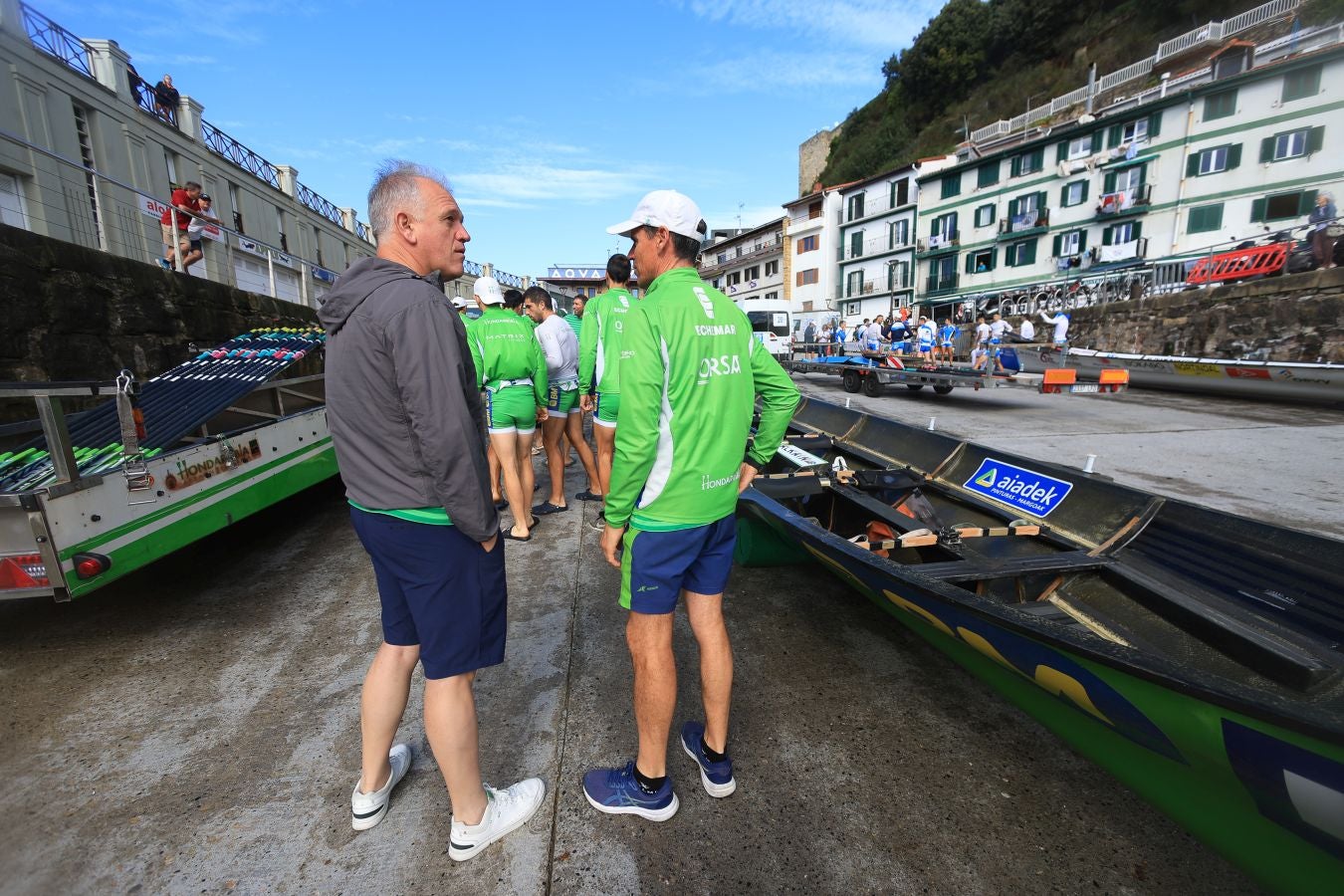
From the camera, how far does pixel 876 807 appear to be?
78.2 inches

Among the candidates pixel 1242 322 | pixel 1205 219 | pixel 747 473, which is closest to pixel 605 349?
pixel 747 473

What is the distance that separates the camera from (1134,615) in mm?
2648

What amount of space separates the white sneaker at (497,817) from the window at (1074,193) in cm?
3626

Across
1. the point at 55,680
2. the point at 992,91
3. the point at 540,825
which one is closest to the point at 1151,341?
the point at 540,825

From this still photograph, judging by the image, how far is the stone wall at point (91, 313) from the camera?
483cm

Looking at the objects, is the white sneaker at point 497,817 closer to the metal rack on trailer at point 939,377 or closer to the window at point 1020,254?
the metal rack on trailer at point 939,377

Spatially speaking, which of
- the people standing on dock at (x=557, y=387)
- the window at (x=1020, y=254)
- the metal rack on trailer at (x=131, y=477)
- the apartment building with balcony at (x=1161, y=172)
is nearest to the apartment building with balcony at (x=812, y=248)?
the apartment building with balcony at (x=1161, y=172)

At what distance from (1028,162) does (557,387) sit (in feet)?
116

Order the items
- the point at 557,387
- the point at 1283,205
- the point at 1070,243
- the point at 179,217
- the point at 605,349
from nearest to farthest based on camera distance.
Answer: the point at 605,349
the point at 557,387
the point at 179,217
the point at 1283,205
the point at 1070,243

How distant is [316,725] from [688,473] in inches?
79.3

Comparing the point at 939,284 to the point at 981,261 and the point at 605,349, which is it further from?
the point at 605,349

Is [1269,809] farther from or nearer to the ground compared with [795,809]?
farther from the ground

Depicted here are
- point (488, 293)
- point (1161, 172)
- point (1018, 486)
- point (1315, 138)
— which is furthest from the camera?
point (1161, 172)

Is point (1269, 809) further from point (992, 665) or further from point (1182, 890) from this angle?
point (992, 665)
